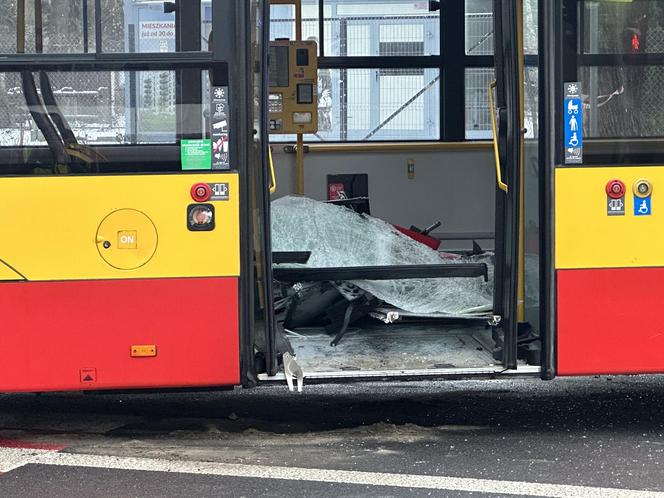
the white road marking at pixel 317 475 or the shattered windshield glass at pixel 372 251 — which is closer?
the white road marking at pixel 317 475

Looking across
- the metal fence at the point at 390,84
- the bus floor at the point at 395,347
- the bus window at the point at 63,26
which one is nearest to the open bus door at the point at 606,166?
the bus floor at the point at 395,347

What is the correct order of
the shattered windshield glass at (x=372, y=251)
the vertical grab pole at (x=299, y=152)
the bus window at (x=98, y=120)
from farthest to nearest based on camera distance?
the vertical grab pole at (x=299, y=152), the shattered windshield glass at (x=372, y=251), the bus window at (x=98, y=120)

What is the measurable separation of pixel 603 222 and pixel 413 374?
1.28 meters

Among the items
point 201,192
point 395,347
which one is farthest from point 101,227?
point 395,347

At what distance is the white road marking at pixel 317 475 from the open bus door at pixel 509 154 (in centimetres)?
85

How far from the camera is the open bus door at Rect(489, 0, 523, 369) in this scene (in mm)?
5969

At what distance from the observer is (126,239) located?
5.64 metres

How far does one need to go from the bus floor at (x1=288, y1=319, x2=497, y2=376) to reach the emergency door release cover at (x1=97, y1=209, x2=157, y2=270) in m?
1.08

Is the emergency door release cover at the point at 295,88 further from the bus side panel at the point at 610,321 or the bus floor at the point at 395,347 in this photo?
the bus side panel at the point at 610,321

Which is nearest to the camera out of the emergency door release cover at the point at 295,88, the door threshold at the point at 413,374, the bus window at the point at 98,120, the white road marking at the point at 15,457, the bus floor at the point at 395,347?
the bus window at the point at 98,120

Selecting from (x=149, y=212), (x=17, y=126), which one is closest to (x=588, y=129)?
(x=149, y=212)

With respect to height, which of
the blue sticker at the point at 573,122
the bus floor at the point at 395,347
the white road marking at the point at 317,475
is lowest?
the white road marking at the point at 317,475

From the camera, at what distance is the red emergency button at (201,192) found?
5660 millimetres

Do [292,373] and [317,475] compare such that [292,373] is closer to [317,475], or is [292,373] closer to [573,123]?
[317,475]
